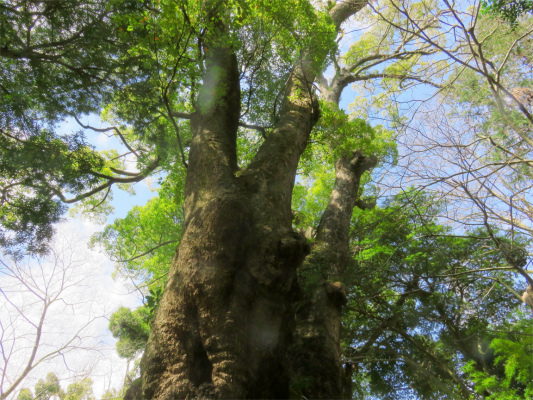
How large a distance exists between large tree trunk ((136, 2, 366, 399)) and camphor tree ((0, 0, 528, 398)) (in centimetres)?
1

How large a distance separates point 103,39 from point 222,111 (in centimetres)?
162

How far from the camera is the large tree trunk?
2.05 metres

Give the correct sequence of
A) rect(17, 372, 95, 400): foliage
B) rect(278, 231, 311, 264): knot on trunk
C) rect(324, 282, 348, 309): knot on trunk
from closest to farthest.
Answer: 1. rect(278, 231, 311, 264): knot on trunk
2. rect(324, 282, 348, 309): knot on trunk
3. rect(17, 372, 95, 400): foliage

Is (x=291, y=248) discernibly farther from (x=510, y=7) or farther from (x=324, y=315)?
(x=510, y=7)

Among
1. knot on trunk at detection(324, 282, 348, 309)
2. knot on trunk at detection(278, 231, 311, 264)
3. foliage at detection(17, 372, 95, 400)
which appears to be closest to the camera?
knot on trunk at detection(278, 231, 311, 264)

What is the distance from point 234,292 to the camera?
7.59 feet

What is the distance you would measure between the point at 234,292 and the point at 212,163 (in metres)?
1.38

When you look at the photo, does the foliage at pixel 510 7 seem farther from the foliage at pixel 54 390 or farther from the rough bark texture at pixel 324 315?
the foliage at pixel 54 390

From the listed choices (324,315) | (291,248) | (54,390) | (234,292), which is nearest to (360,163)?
(324,315)

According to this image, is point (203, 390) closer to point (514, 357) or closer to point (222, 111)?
point (222, 111)

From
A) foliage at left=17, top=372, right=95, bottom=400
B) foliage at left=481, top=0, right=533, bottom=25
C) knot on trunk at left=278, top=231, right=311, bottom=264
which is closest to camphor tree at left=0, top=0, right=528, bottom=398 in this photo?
knot on trunk at left=278, top=231, right=311, bottom=264

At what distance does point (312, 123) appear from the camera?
445cm

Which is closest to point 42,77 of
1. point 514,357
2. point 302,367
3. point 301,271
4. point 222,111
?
point 222,111

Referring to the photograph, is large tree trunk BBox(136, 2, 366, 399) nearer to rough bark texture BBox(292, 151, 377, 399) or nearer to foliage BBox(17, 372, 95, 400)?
rough bark texture BBox(292, 151, 377, 399)
